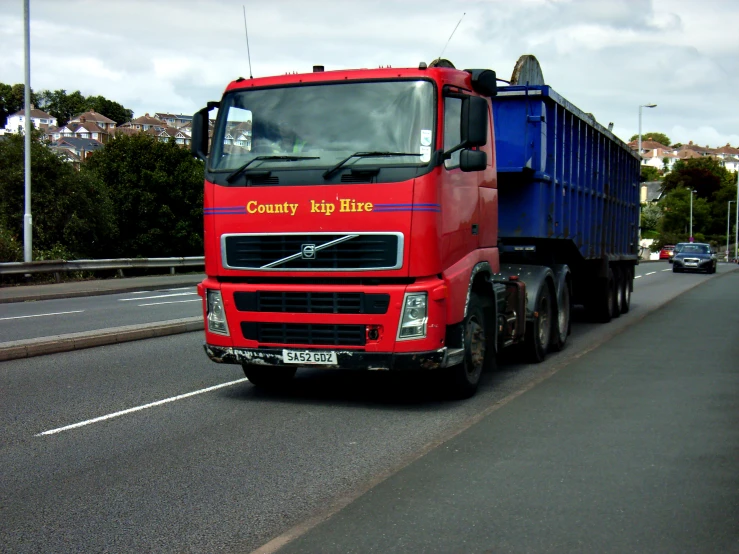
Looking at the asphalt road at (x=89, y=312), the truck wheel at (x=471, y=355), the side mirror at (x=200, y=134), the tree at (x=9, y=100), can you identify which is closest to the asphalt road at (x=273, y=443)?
the truck wheel at (x=471, y=355)

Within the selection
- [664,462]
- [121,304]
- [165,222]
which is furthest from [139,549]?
[165,222]

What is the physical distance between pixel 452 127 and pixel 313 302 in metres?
1.93

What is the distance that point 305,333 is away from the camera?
771cm

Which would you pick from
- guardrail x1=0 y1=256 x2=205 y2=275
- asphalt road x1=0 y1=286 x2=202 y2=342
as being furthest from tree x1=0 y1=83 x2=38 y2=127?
asphalt road x1=0 y1=286 x2=202 y2=342

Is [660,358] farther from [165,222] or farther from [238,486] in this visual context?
[165,222]

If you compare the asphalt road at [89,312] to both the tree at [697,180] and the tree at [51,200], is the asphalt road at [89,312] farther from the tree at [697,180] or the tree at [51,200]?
the tree at [697,180]

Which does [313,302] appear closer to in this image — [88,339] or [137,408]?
[137,408]

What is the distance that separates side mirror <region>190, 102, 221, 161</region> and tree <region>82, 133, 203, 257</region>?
4287 centimetres

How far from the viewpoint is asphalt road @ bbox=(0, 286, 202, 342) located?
1428 centimetres

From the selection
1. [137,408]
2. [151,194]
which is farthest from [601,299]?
[151,194]

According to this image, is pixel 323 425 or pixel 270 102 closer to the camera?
pixel 323 425

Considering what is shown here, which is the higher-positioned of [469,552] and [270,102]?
[270,102]

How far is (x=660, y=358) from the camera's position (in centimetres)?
1138

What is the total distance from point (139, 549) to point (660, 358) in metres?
8.50
